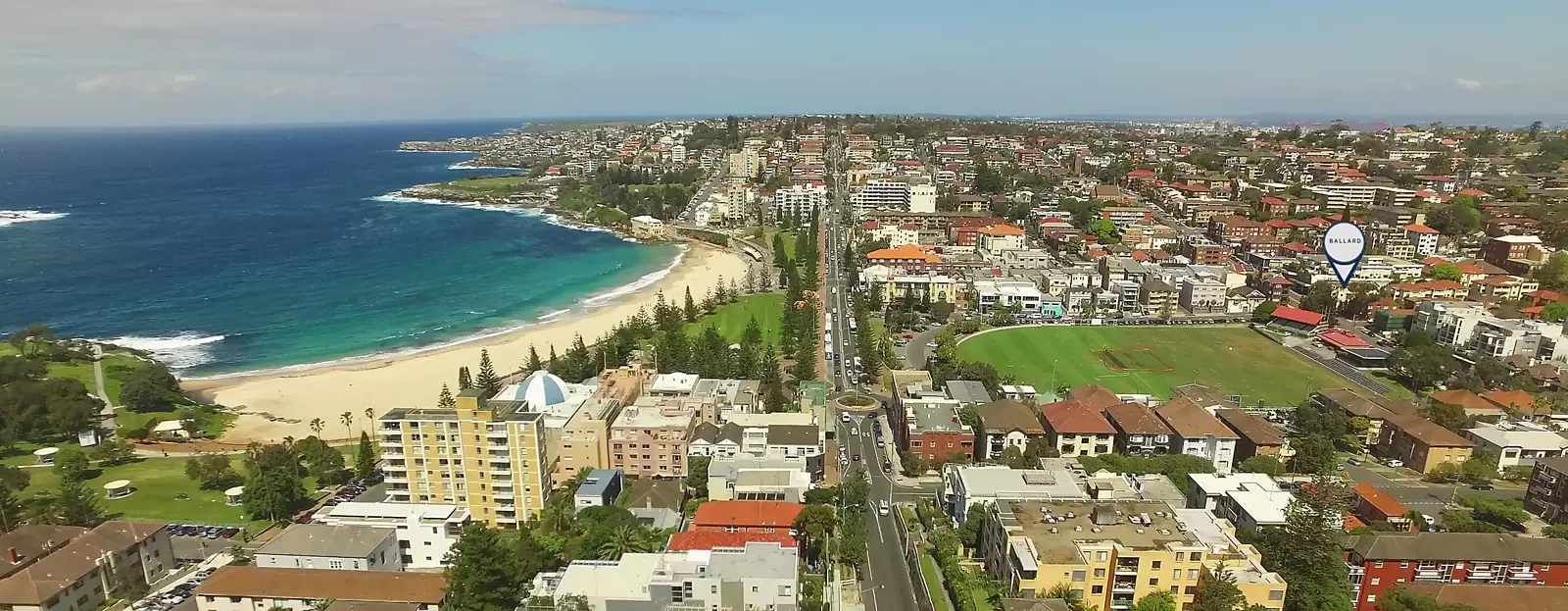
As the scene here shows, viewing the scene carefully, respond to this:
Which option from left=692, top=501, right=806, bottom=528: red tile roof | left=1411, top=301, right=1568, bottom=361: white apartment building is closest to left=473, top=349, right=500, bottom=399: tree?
left=692, top=501, right=806, bottom=528: red tile roof

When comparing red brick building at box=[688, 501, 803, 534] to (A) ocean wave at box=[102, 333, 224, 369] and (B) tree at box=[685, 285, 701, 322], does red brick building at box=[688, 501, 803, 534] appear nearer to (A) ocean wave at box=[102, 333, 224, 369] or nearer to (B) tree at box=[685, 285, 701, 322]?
(B) tree at box=[685, 285, 701, 322]

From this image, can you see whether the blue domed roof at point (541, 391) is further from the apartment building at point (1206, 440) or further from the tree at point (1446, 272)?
the tree at point (1446, 272)

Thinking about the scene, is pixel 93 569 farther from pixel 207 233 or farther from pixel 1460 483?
pixel 207 233

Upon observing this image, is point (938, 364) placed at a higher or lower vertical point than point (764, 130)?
lower

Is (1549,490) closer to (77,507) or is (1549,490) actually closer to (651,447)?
(651,447)

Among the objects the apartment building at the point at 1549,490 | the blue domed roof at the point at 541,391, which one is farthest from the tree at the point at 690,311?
the apartment building at the point at 1549,490

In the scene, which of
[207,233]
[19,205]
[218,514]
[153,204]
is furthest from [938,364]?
[19,205]

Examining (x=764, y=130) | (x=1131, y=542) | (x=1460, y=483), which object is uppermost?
(x=764, y=130)
